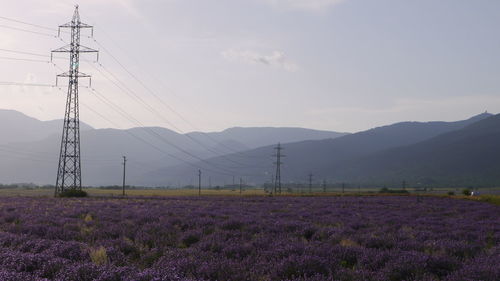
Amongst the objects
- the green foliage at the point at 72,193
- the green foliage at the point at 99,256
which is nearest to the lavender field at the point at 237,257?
the green foliage at the point at 99,256

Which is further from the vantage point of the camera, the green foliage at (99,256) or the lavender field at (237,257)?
the green foliage at (99,256)

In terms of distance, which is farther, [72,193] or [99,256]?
[72,193]

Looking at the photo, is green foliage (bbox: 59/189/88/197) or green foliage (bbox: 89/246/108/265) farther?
green foliage (bbox: 59/189/88/197)

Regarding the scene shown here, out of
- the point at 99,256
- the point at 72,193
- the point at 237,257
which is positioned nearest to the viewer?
the point at 99,256

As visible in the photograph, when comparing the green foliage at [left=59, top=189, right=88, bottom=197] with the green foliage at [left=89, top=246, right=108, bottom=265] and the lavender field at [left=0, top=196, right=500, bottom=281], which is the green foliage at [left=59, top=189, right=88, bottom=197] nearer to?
the lavender field at [left=0, top=196, right=500, bottom=281]

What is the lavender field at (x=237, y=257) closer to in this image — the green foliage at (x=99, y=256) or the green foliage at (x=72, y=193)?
the green foliage at (x=99, y=256)

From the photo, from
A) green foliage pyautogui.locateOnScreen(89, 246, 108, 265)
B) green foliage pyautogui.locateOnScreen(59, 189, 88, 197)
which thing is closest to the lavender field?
green foliage pyautogui.locateOnScreen(89, 246, 108, 265)

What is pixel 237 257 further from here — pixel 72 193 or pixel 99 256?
pixel 72 193

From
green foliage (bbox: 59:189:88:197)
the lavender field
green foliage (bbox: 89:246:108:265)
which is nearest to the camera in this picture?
the lavender field

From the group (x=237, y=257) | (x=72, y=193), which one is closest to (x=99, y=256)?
(x=237, y=257)

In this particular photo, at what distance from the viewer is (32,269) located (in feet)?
23.5

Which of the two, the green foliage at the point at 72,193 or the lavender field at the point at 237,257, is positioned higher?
the lavender field at the point at 237,257

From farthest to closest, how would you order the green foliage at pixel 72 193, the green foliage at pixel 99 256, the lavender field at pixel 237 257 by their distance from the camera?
the green foliage at pixel 72 193, the green foliage at pixel 99 256, the lavender field at pixel 237 257

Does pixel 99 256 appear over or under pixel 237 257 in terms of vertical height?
over
